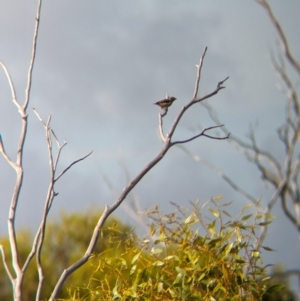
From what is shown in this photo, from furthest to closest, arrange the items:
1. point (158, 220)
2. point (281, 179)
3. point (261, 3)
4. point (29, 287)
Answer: point (29, 287) < point (281, 179) < point (261, 3) < point (158, 220)

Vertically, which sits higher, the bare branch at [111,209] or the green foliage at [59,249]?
the green foliage at [59,249]

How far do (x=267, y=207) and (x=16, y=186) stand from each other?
2.83m

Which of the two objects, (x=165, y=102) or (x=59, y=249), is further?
→ (x=59, y=249)

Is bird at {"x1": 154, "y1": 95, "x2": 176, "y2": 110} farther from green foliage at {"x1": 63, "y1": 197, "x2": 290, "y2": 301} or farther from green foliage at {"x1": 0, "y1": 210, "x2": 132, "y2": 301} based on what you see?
green foliage at {"x1": 0, "y1": 210, "x2": 132, "y2": 301}

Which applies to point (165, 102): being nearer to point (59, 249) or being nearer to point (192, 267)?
point (192, 267)

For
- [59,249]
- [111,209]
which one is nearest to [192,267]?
[111,209]

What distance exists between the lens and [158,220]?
5.09 feet

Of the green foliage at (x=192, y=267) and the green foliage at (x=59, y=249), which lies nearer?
the green foliage at (x=192, y=267)

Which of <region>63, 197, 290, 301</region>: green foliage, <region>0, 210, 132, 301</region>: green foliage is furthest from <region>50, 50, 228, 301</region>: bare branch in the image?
<region>0, 210, 132, 301</region>: green foliage

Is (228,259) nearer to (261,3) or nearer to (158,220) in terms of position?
(158,220)

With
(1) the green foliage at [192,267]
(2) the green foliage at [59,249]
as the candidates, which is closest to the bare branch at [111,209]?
(1) the green foliage at [192,267]

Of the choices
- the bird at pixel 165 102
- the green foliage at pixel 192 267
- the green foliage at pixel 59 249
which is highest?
the green foliage at pixel 59 249

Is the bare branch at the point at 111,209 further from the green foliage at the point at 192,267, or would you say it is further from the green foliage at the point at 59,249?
the green foliage at the point at 59,249

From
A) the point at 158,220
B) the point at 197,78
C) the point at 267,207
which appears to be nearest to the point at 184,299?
the point at 158,220
